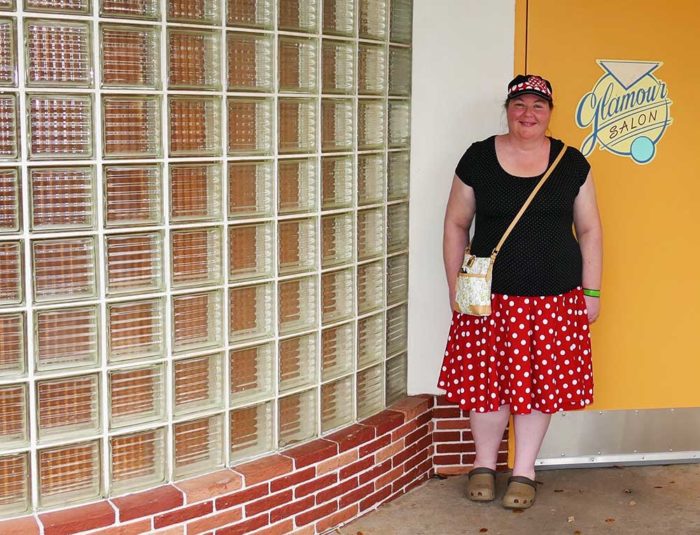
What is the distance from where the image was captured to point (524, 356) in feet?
15.3

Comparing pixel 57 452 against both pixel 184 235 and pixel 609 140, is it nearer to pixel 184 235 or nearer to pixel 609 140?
pixel 184 235

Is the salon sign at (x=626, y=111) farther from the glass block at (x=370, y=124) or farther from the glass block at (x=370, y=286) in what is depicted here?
the glass block at (x=370, y=286)

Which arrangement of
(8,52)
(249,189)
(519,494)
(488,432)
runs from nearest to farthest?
(8,52)
(249,189)
(519,494)
(488,432)

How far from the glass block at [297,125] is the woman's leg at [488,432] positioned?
1.52 m

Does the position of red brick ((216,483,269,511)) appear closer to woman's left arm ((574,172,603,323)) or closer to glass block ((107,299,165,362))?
glass block ((107,299,165,362))

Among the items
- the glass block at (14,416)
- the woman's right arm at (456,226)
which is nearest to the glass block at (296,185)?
the woman's right arm at (456,226)

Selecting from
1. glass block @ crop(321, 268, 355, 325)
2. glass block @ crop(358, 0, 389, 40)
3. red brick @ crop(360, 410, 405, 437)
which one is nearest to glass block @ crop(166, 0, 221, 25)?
glass block @ crop(358, 0, 389, 40)

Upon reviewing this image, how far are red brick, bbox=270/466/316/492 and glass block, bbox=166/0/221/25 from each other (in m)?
1.75

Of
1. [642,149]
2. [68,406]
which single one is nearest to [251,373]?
[68,406]

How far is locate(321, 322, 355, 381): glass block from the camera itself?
14.7 feet

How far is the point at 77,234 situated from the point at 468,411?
7.65ft

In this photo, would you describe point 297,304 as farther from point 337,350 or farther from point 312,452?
point 312,452

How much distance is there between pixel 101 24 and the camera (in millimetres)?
3566

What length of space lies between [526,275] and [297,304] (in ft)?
3.38
